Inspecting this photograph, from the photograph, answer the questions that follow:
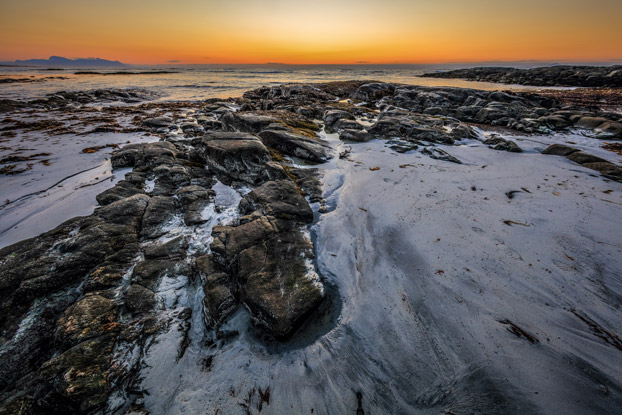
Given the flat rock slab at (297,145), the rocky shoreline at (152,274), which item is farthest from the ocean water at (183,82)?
the rocky shoreline at (152,274)

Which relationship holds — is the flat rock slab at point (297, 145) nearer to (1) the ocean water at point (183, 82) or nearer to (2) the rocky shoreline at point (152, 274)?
(2) the rocky shoreline at point (152, 274)

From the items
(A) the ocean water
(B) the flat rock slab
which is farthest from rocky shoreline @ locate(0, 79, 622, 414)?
(A) the ocean water

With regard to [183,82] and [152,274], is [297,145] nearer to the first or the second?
[152,274]

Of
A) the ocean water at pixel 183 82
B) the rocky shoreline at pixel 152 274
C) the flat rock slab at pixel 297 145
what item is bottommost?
the rocky shoreline at pixel 152 274

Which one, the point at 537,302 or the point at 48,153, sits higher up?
the point at 48,153

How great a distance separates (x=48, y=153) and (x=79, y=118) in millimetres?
10181

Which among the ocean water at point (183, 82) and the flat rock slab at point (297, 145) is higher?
the ocean water at point (183, 82)

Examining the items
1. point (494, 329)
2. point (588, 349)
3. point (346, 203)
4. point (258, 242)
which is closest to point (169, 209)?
point (258, 242)

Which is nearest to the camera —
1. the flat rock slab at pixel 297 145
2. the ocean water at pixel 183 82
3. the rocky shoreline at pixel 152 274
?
the rocky shoreline at pixel 152 274

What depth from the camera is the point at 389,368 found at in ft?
9.36

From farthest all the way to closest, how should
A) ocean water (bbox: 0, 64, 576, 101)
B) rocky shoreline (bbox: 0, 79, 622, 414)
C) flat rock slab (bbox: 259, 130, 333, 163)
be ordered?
1. ocean water (bbox: 0, 64, 576, 101)
2. flat rock slab (bbox: 259, 130, 333, 163)
3. rocky shoreline (bbox: 0, 79, 622, 414)

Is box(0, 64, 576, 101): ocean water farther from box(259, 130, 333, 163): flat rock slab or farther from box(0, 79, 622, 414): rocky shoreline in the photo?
box(0, 79, 622, 414): rocky shoreline

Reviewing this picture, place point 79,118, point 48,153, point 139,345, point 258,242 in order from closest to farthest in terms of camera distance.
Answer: point 139,345, point 258,242, point 48,153, point 79,118

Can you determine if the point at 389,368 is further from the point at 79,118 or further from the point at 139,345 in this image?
the point at 79,118
